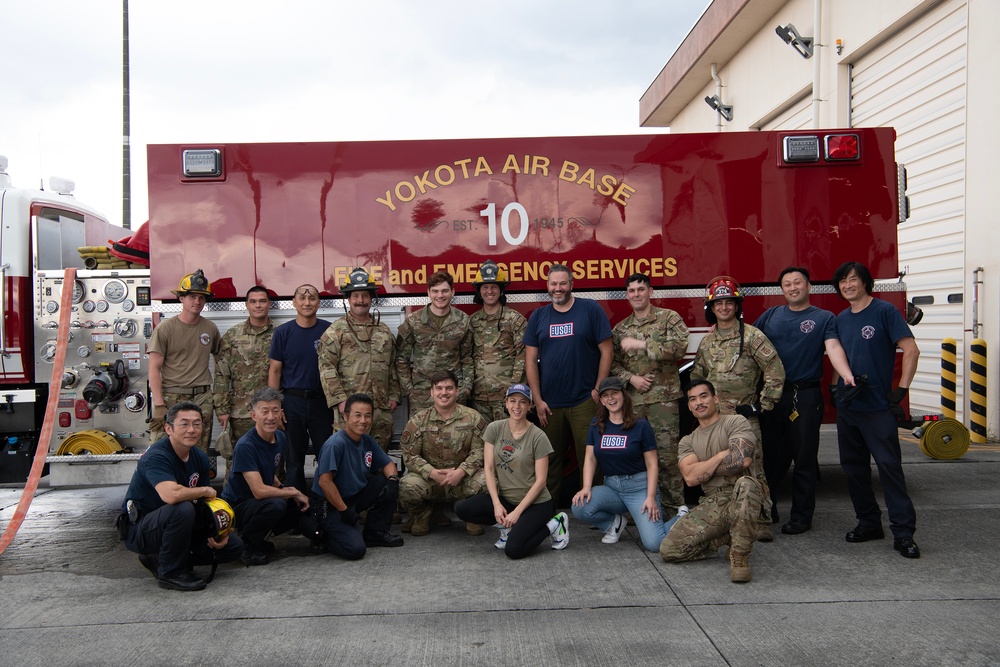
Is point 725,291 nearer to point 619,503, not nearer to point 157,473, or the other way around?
point 619,503

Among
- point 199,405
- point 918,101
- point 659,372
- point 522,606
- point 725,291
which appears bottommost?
point 522,606

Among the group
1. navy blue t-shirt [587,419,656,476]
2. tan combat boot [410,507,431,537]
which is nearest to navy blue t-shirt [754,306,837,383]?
navy blue t-shirt [587,419,656,476]

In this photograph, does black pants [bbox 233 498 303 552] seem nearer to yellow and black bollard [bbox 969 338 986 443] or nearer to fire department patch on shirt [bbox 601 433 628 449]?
fire department patch on shirt [bbox 601 433 628 449]

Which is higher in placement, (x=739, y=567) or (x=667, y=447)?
(x=667, y=447)

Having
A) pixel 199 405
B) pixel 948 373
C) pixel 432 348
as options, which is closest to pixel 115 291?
pixel 199 405

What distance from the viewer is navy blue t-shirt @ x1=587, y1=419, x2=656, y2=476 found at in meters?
5.11

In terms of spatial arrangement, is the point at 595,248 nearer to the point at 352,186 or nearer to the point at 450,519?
the point at 352,186

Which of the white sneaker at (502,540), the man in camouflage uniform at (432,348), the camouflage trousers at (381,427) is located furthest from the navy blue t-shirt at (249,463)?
the white sneaker at (502,540)

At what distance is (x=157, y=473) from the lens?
14.7ft

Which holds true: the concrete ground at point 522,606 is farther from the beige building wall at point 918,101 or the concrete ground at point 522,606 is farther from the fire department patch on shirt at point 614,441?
the beige building wall at point 918,101

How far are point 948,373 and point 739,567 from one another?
22.8ft

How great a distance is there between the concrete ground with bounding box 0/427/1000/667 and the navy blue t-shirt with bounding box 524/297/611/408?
994 mm

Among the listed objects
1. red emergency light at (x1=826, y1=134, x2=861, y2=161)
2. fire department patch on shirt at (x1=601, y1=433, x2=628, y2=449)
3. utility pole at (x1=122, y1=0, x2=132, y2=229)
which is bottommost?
fire department patch on shirt at (x1=601, y1=433, x2=628, y2=449)

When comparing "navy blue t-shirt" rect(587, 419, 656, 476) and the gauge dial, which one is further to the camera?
the gauge dial
